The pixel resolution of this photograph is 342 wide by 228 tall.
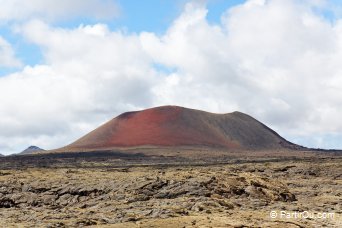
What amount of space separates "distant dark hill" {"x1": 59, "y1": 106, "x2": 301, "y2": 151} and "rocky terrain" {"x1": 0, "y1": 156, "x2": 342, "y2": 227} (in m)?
96.5

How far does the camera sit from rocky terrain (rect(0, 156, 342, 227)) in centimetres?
1439

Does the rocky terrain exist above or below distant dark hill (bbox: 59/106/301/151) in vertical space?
below

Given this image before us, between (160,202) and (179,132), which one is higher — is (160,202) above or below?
below

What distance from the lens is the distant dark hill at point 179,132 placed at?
408 ft

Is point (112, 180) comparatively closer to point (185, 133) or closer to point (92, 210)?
point (92, 210)

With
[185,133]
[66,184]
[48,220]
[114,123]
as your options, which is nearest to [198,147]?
[185,133]

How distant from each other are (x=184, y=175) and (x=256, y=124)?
134m

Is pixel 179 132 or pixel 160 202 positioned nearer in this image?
pixel 160 202

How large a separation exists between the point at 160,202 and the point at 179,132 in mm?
113808

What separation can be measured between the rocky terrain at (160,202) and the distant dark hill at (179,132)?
317 ft

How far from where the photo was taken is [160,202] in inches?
688

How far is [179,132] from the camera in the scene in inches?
5167

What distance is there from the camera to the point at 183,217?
14.4 meters

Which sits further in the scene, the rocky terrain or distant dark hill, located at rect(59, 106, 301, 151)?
distant dark hill, located at rect(59, 106, 301, 151)
